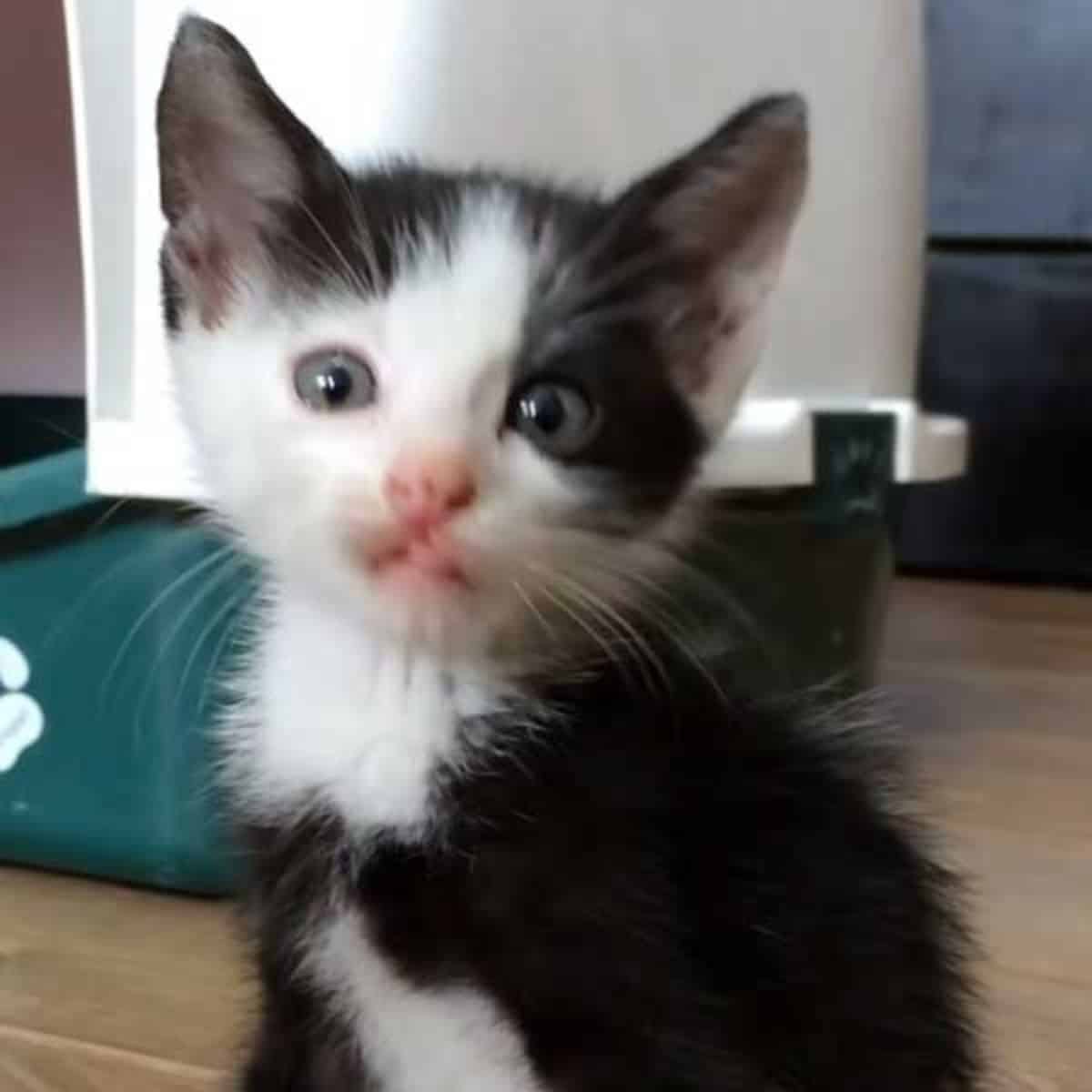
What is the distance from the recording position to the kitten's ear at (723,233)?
840 millimetres

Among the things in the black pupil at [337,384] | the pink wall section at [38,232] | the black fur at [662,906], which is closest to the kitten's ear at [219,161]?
the black pupil at [337,384]

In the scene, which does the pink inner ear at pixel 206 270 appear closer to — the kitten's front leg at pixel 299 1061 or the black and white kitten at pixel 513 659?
the black and white kitten at pixel 513 659

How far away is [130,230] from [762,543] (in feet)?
1.65

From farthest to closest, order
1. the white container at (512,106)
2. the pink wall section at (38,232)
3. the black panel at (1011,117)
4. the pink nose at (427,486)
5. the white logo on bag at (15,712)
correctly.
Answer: the black panel at (1011,117) < the pink wall section at (38,232) < the white logo on bag at (15,712) < the white container at (512,106) < the pink nose at (427,486)

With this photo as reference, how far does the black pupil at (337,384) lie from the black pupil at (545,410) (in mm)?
70

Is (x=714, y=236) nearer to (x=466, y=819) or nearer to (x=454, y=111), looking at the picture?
(x=466, y=819)

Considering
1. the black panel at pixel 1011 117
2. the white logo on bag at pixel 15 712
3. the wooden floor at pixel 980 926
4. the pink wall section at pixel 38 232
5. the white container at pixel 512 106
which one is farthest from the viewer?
the black panel at pixel 1011 117

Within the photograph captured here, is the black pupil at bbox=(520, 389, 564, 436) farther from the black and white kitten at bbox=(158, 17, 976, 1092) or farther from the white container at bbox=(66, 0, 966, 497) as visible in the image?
the white container at bbox=(66, 0, 966, 497)

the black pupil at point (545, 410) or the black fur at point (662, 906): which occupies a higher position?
the black pupil at point (545, 410)

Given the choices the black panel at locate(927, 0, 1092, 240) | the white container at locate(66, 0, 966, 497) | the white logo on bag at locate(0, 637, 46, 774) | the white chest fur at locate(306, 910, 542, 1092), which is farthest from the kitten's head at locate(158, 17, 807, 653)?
the black panel at locate(927, 0, 1092, 240)

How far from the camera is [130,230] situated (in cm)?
127

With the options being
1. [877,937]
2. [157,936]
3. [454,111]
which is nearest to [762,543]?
[454,111]

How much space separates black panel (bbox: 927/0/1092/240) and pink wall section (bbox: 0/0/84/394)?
1045 mm

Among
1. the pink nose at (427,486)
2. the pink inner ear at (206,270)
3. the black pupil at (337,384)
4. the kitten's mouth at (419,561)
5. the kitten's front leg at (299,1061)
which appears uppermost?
the pink inner ear at (206,270)
